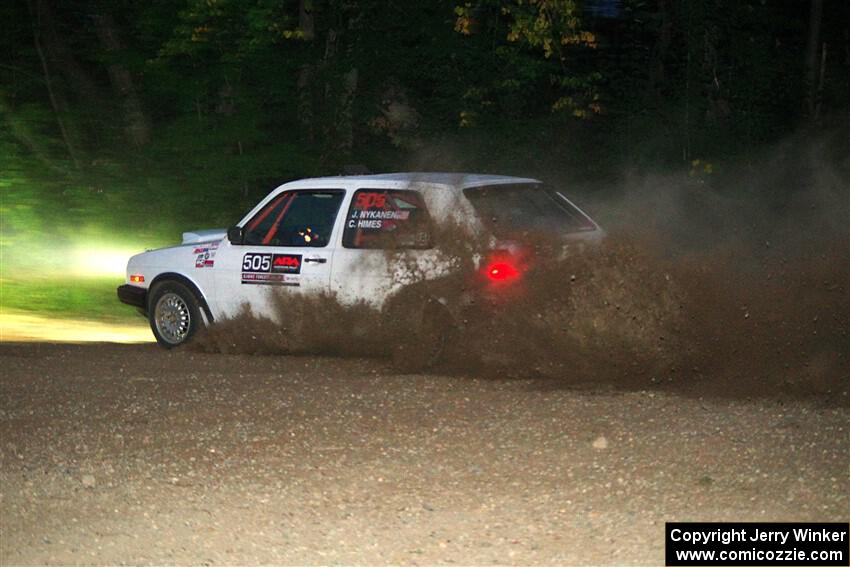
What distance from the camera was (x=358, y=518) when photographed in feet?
20.7

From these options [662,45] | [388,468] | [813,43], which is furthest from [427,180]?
[813,43]

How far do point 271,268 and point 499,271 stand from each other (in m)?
2.31

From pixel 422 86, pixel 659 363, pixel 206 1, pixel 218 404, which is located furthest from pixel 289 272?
pixel 422 86

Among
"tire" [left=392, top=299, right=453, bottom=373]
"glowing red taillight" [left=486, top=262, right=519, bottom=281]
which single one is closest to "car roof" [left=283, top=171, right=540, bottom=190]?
"glowing red taillight" [left=486, top=262, right=519, bottom=281]

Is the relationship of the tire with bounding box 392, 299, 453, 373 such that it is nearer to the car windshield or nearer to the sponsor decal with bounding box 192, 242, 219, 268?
the car windshield

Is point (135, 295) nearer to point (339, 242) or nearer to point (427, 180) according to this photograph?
point (339, 242)

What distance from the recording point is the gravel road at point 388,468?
5961 millimetres

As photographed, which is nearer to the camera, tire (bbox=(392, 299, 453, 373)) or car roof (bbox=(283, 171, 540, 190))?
tire (bbox=(392, 299, 453, 373))

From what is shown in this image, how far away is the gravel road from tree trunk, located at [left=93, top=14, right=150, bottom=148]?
14798mm

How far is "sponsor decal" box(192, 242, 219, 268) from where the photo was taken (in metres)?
11.7

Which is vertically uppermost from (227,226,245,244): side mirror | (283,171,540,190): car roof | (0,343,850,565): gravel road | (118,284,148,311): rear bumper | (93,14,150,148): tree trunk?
(93,14,150,148): tree trunk

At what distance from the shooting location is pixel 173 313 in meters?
12.0

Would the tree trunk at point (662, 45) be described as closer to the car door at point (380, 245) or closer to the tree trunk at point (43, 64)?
the tree trunk at point (43, 64)

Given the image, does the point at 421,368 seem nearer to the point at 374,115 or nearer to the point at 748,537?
the point at 748,537
